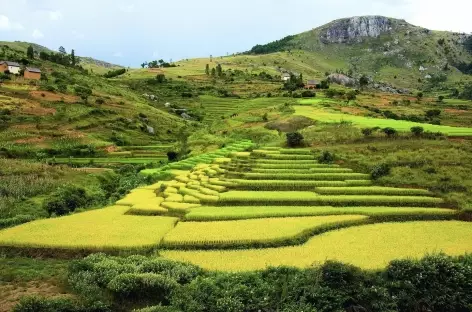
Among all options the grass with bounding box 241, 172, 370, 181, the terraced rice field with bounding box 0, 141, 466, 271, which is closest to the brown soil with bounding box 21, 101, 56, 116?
the terraced rice field with bounding box 0, 141, 466, 271

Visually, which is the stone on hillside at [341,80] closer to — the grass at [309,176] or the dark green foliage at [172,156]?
the dark green foliage at [172,156]

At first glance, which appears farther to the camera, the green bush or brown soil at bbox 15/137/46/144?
brown soil at bbox 15/137/46/144

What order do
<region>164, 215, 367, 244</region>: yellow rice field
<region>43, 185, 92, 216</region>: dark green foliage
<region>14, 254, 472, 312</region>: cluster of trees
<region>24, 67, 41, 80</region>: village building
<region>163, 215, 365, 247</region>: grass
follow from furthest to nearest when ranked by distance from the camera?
<region>24, 67, 41, 80</region>: village building, <region>43, 185, 92, 216</region>: dark green foliage, <region>164, 215, 367, 244</region>: yellow rice field, <region>163, 215, 365, 247</region>: grass, <region>14, 254, 472, 312</region>: cluster of trees

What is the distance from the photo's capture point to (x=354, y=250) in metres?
22.7

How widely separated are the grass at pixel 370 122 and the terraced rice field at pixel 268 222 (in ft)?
44.1

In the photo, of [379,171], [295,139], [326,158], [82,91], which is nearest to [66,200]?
[326,158]

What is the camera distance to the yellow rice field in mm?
24062

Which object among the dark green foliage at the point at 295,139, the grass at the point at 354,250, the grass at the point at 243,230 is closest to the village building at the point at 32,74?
the dark green foliage at the point at 295,139

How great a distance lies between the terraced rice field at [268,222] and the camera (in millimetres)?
22906

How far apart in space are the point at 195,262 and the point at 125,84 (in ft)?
336

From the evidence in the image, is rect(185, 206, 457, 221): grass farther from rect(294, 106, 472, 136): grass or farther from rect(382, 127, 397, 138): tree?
rect(294, 106, 472, 136): grass

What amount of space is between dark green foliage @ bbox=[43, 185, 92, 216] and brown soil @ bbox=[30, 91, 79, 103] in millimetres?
Result: 42224

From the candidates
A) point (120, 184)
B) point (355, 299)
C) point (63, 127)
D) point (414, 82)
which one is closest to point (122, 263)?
point (355, 299)

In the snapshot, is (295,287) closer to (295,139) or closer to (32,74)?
(295,139)
